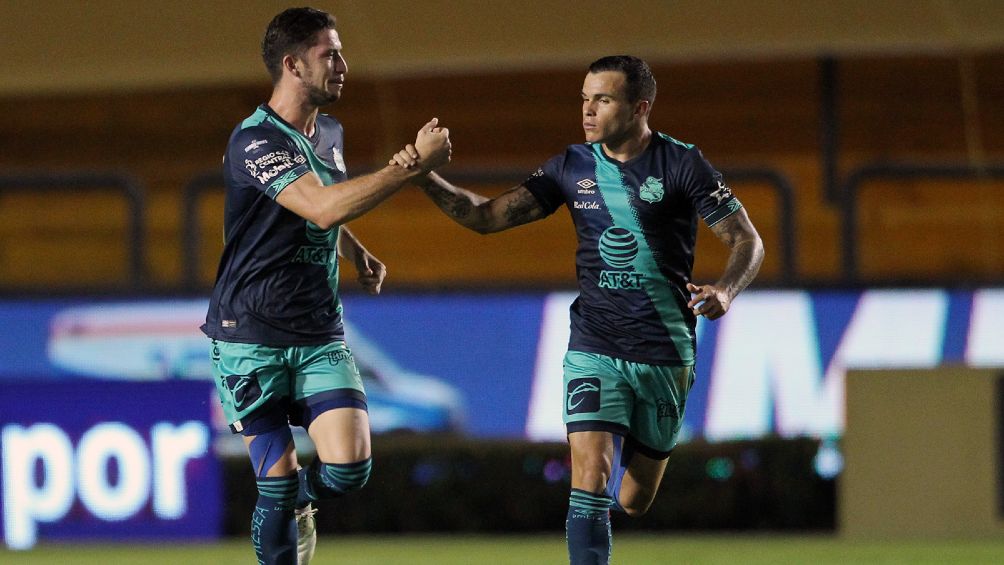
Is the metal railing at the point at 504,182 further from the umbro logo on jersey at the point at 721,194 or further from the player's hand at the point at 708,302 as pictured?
the player's hand at the point at 708,302

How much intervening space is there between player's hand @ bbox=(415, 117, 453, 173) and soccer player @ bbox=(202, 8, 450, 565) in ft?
0.84

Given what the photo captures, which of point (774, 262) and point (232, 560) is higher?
point (774, 262)

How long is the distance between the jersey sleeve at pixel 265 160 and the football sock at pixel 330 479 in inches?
40.8

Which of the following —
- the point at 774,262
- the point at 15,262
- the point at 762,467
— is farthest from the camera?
the point at 15,262

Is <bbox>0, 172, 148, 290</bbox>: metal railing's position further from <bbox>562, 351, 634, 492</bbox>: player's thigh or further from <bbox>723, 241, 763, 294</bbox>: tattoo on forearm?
<bbox>723, 241, 763, 294</bbox>: tattoo on forearm

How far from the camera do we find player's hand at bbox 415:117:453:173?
5676 mm

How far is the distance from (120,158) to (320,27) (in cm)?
1137

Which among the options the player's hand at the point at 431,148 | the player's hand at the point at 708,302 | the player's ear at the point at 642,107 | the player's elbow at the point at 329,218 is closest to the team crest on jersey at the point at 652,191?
the player's ear at the point at 642,107

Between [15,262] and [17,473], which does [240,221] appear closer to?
[17,473]

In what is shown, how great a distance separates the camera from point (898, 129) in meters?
16.0

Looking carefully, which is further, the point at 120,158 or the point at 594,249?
the point at 120,158

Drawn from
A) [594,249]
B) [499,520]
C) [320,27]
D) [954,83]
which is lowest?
[499,520]

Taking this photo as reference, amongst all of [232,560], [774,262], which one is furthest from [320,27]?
[774,262]

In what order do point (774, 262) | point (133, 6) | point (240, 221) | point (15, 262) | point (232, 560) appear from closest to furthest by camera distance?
point (240, 221) < point (232, 560) < point (133, 6) < point (774, 262) < point (15, 262)
